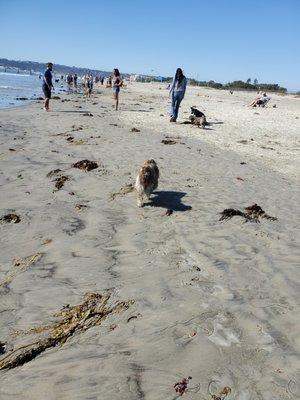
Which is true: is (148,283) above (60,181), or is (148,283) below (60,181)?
above

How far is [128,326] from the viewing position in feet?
12.2

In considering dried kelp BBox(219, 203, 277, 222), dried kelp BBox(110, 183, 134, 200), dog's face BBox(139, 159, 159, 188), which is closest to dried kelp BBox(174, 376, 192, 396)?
dried kelp BBox(219, 203, 277, 222)

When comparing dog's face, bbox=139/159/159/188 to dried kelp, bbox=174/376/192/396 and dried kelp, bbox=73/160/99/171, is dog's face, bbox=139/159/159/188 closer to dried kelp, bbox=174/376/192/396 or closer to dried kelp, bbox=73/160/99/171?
dried kelp, bbox=73/160/99/171

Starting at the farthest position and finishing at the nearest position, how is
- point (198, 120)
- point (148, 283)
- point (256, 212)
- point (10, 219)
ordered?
point (198, 120), point (256, 212), point (10, 219), point (148, 283)

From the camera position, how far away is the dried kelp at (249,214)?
260 inches

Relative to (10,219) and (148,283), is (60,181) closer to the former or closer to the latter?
(10,219)

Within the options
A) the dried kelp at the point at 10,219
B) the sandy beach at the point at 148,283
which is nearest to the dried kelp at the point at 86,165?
the sandy beach at the point at 148,283

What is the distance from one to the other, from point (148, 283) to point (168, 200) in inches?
123

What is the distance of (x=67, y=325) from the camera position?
3684 millimetres

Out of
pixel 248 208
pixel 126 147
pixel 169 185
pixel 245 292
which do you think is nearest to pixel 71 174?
pixel 169 185

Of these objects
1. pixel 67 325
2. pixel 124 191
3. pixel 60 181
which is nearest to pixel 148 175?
pixel 124 191

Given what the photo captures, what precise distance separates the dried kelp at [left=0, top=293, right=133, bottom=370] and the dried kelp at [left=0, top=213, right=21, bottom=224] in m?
2.50

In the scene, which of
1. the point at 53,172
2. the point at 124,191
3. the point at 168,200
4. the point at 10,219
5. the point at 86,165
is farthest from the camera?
the point at 86,165

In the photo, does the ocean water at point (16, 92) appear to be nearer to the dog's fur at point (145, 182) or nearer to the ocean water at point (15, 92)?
the ocean water at point (15, 92)
